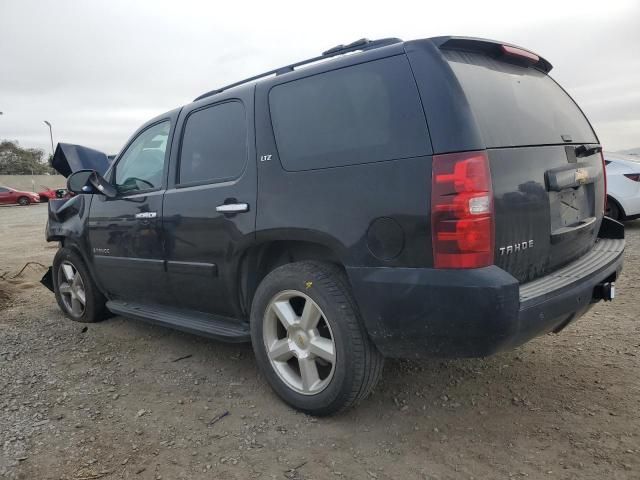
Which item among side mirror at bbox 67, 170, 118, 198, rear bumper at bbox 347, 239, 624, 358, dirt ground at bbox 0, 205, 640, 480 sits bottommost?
dirt ground at bbox 0, 205, 640, 480

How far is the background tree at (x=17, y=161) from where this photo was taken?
2472 inches

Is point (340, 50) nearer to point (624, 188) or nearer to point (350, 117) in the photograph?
point (350, 117)

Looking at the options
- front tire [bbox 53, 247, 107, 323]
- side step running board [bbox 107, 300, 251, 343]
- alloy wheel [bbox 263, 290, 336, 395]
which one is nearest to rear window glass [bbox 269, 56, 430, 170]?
alloy wheel [bbox 263, 290, 336, 395]

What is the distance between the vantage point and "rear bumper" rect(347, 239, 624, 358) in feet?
7.19

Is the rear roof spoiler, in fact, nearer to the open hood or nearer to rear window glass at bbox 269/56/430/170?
rear window glass at bbox 269/56/430/170

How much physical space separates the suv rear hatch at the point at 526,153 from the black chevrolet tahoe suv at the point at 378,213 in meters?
0.01

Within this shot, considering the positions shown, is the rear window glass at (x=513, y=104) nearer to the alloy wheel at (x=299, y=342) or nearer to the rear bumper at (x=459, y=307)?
the rear bumper at (x=459, y=307)

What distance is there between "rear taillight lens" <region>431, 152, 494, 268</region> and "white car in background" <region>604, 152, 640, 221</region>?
6.82 meters

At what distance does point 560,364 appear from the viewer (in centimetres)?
339

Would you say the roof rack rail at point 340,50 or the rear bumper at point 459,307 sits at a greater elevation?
the roof rack rail at point 340,50

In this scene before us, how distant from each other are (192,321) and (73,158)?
11.2ft

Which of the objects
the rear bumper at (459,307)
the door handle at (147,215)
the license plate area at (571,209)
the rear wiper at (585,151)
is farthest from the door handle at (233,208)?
the rear wiper at (585,151)

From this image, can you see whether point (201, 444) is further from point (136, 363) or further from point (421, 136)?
point (421, 136)

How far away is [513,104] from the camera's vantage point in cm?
261
